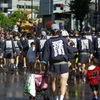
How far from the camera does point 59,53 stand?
962cm

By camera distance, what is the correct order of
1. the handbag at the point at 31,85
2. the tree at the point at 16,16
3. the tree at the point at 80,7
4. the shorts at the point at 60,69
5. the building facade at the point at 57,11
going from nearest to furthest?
1. the shorts at the point at 60,69
2. the handbag at the point at 31,85
3. the tree at the point at 80,7
4. the building facade at the point at 57,11
5. the tree at the point at 16,16

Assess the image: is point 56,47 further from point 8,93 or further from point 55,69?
point 8,93

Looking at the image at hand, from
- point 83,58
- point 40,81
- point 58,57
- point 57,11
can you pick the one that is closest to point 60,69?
point 58,57

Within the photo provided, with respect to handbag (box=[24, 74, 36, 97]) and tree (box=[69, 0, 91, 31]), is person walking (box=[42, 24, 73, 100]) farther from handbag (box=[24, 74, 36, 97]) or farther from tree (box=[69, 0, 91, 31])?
tree (box=[69, 0, 91, 31])

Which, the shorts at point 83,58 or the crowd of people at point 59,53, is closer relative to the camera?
the crowd of people at point 59,53

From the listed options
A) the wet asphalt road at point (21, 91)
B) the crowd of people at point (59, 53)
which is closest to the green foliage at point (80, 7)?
the crowd of people at point (59, 53)

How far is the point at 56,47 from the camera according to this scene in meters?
9.62

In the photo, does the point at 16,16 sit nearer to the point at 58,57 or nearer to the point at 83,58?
the point at 83,58

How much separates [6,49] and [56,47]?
1049 centimetres

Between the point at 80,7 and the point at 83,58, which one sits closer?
the point at 83,58

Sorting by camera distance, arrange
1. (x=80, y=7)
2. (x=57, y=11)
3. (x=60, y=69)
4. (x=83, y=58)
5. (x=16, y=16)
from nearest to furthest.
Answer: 1. (x=60, y=69)
2. (x=83, y=58)
3. (x=80, y=7)
4. (x=57, y=11)
5. (x=16, y=16)

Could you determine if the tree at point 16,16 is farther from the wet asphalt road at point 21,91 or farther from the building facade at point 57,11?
the wet asphalt road at point 21,91

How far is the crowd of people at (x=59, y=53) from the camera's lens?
31.6ft

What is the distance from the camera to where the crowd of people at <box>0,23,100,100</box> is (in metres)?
9.64
